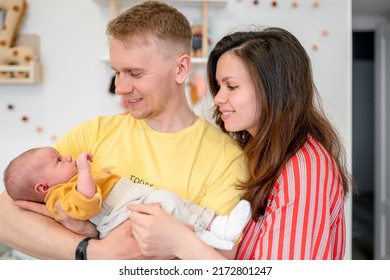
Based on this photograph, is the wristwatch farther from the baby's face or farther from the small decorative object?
the small decorative object

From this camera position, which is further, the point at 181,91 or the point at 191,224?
the point at 181,91

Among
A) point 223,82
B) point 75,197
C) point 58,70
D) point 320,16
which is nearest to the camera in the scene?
A: point 75,197

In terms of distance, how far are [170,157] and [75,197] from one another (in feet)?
0.57

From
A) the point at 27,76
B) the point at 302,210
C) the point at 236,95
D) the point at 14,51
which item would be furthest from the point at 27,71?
the point at 302,210

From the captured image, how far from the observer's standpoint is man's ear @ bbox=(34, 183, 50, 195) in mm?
704

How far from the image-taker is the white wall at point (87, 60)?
112cm

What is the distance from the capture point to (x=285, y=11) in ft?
3.66

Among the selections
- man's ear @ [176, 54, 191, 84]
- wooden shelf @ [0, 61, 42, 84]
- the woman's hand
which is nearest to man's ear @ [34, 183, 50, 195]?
the woman's hand

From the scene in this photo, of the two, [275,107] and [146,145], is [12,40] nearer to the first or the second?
[146,145]

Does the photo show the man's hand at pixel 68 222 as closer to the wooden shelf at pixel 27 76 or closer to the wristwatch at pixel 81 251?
the wristwatch at pixel 81 251

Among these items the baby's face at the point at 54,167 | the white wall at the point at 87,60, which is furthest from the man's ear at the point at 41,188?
the white wall at the point at 87,60

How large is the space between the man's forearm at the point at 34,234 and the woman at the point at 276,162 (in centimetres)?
12

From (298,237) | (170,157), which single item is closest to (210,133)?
(170,157)
